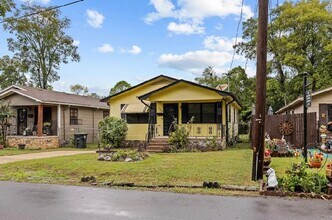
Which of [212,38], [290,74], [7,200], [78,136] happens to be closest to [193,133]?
[212,38]

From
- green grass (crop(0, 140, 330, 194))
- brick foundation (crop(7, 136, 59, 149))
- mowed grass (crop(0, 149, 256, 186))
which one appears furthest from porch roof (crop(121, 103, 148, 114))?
mowed grass (crop(0, 149, 256, 186))

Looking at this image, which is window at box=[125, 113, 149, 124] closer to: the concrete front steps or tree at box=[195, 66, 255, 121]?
the concrete front steps

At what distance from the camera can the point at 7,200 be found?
6.86m

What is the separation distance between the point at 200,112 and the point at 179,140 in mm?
2707

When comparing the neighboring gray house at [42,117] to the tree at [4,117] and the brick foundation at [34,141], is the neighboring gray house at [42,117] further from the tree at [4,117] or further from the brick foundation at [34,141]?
the tree at [4,117]

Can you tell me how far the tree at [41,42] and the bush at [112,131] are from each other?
23.0m

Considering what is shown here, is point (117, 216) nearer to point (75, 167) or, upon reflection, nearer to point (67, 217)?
point (67, 217)

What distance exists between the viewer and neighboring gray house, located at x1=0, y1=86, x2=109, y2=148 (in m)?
21.7

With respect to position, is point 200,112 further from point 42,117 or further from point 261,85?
point 42,117

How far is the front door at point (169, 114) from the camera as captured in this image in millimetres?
19469

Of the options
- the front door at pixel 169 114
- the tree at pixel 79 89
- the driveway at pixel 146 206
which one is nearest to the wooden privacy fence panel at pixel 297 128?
the front door at pixel 169 114

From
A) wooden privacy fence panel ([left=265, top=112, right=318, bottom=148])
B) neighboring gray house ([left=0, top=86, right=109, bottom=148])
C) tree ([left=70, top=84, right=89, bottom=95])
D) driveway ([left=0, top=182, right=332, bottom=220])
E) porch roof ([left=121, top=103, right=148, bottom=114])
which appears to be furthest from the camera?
tree ([left=70, top=84, right=89, bottom=95])

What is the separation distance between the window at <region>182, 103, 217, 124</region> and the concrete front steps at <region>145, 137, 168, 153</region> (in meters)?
2.13

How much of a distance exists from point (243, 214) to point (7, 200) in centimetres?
505
